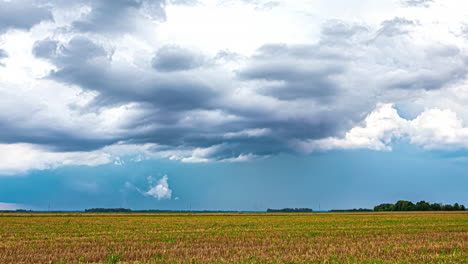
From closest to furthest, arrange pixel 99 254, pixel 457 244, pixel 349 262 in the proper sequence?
pixel 349 262 → pixel 99 254 → pixel 457 244

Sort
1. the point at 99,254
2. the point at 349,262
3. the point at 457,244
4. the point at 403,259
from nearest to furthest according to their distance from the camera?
the point at 349,262 → the point at 403,259 → the point at 99,254 → the point at 457,244

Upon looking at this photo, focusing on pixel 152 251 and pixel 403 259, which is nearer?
Answer: pixel 403 259

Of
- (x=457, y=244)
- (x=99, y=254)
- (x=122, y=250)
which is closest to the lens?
(x=99, y=254)

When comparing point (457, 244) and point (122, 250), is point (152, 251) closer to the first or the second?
point (122, 250)

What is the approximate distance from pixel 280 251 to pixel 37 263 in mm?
13084

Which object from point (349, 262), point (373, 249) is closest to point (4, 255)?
point (349, 262)

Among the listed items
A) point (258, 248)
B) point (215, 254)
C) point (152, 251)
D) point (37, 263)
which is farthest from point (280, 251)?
point (37, 263)

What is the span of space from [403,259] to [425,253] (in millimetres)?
3152

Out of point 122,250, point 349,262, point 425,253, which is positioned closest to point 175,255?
point 122,250

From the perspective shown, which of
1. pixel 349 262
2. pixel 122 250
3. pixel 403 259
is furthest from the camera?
pixel 122 250

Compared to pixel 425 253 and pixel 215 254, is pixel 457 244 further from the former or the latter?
pixel 215 254

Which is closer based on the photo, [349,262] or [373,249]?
[349,262]

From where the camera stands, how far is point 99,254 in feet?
76.3

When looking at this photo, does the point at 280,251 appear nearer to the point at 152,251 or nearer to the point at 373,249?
the point at 373,249
